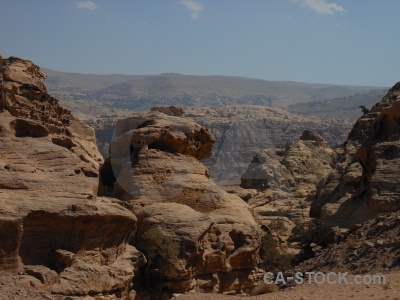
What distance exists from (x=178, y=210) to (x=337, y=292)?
23.6 feet

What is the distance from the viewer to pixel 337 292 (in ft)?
45.6

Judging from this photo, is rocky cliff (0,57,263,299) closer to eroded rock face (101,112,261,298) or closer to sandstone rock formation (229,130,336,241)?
eroded rock face (101,112,261,298)

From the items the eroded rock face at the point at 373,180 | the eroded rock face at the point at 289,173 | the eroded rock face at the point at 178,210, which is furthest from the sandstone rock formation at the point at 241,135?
the eroded rock face at the point at 178,210

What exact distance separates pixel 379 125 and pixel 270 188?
2918 centimetres

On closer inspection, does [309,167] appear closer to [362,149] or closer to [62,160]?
[362,149]

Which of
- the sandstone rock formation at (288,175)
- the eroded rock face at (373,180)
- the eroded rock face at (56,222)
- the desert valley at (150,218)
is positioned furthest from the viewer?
the sandstone rock formation at (288,175)

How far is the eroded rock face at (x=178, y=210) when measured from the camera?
18.9 metres

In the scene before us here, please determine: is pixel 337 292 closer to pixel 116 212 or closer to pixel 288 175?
pixel 116 212

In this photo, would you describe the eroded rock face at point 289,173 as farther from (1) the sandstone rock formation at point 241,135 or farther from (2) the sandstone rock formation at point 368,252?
(2) the sandstone rock formation at point 368,252

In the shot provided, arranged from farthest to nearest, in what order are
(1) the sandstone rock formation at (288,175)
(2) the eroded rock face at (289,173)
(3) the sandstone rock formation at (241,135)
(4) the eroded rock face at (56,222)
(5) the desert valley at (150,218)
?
(3) the sandstone rock formation at (241,135) < (2) the eroded rock face at (289,173) < (1) the sandstone rock formation at (288,175) < (5) the desert valley at (150,218) < (4) the eroded rock face at (56,222)

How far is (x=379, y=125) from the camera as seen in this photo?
80.6 feet

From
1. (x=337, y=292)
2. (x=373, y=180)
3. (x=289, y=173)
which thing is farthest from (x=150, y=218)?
(x=289, y=173)

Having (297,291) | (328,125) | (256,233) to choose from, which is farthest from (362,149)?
(328,125)

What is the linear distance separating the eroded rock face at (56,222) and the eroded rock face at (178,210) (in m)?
0.94
